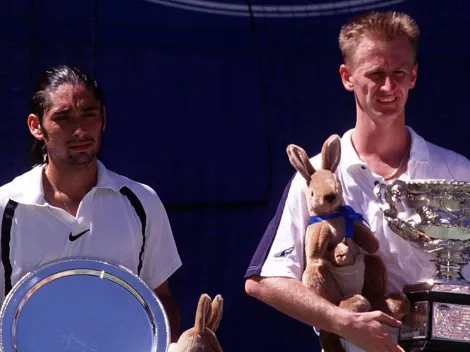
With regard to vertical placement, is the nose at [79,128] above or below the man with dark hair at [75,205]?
above

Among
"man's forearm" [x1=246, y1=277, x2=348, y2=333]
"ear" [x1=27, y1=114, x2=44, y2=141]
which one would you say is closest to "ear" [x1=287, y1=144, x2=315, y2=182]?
"man's forearm" [x1=246, y1=277, x2=348, y2=333]

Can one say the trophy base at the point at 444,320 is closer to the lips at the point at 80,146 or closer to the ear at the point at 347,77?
the ear at the point at 347,77

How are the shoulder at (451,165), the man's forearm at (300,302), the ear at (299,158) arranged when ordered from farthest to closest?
the shoulder at (451,165) < the ear at (299,158) < the man's forearm at (300,302)

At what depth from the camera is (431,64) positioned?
3.89m

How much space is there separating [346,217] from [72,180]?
0.80 m

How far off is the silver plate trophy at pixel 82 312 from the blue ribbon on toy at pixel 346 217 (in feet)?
1.69

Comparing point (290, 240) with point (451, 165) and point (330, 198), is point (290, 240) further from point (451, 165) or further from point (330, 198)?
point (451, 165)

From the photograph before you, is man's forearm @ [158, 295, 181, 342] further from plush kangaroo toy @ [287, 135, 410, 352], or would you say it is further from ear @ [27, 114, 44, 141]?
ear @ [27, 114, 44, 141]

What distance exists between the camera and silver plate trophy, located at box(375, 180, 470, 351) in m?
3.10

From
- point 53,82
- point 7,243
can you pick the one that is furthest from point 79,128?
point 7,243

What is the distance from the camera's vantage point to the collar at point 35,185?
320 cm

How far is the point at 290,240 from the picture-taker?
330 centimetres

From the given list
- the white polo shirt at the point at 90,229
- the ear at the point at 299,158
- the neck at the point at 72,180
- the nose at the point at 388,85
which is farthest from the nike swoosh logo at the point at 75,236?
the nose at the point at 388,85

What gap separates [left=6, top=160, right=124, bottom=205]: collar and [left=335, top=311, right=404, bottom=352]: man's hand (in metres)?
0.79
